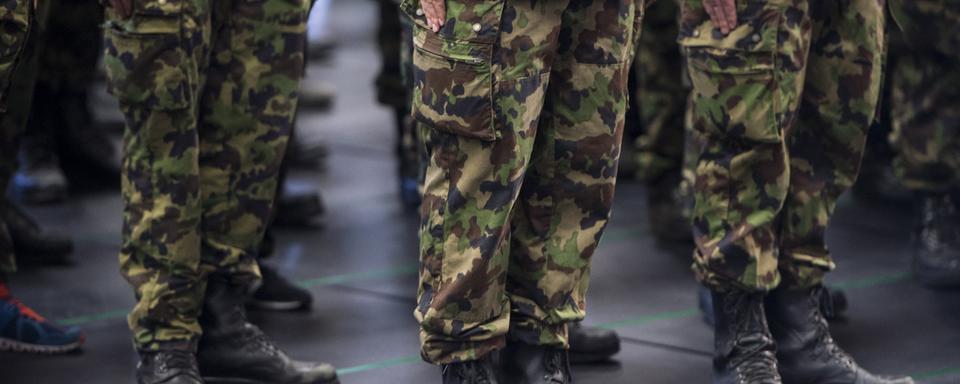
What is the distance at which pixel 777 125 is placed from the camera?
9.01ft

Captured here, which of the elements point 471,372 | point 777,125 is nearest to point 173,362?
point 471,372

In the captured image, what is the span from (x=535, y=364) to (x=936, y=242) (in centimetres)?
165

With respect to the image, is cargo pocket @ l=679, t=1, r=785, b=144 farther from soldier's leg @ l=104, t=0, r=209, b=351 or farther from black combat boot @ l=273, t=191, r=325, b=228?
black combat boot @ l=273, t=191, r=325, b=228

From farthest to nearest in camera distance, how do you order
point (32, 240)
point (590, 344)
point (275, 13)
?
point (32, 240), point (590, 344), point (275, 13)

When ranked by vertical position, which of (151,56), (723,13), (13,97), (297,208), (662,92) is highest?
(723,13)

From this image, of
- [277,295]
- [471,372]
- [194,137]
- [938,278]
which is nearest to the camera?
[471,372]

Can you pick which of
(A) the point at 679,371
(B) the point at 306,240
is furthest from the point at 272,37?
(B) the point at 306,240

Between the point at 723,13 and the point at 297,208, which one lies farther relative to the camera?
the point at 297,208

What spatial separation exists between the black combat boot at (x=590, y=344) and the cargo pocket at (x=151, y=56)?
3.28 ft

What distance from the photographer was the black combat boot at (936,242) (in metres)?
3.78

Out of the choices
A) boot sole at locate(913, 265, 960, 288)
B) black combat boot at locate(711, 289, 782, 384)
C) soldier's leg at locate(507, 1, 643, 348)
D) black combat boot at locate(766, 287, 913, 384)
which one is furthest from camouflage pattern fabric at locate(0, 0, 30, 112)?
boot sole at locate(913, 265, 960, 288)

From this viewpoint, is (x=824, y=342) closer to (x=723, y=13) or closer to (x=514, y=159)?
(x=723, y=13)

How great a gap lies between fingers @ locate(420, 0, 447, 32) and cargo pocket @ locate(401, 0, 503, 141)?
12mm

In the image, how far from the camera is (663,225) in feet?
13.7
